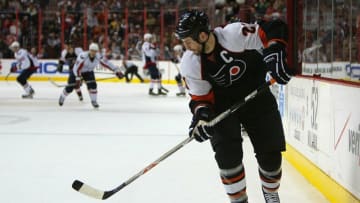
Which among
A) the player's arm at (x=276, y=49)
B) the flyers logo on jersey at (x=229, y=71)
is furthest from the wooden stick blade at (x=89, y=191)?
the player's arm at (x=276, y=49)

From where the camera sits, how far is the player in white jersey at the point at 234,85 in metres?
2.76

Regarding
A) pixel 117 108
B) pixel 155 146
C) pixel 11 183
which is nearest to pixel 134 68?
pixel 117 108

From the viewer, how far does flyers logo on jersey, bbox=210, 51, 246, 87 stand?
2.81 m

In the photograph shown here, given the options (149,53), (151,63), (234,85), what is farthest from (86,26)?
(234,85)

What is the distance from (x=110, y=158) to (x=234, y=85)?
2.48 metres

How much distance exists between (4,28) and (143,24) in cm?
418

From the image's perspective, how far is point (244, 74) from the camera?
2932mm

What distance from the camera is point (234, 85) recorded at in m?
2.94

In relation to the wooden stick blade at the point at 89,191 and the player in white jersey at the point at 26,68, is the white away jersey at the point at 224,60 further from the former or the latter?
the player in white jersey at the point at 26,68

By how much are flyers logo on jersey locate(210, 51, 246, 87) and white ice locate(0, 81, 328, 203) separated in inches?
37.1

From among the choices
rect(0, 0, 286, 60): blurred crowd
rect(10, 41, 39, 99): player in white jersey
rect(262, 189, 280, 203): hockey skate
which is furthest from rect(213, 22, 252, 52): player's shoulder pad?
rect(0, 0, 286, 60): blurred crowd

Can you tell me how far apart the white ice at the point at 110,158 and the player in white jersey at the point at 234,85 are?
2.35 ft

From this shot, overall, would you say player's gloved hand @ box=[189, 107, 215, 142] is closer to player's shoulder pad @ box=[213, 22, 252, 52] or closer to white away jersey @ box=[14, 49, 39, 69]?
player's shoulder pad @ box=[213, 22, 252, 52]

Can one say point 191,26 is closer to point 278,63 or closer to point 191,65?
point 191,65
